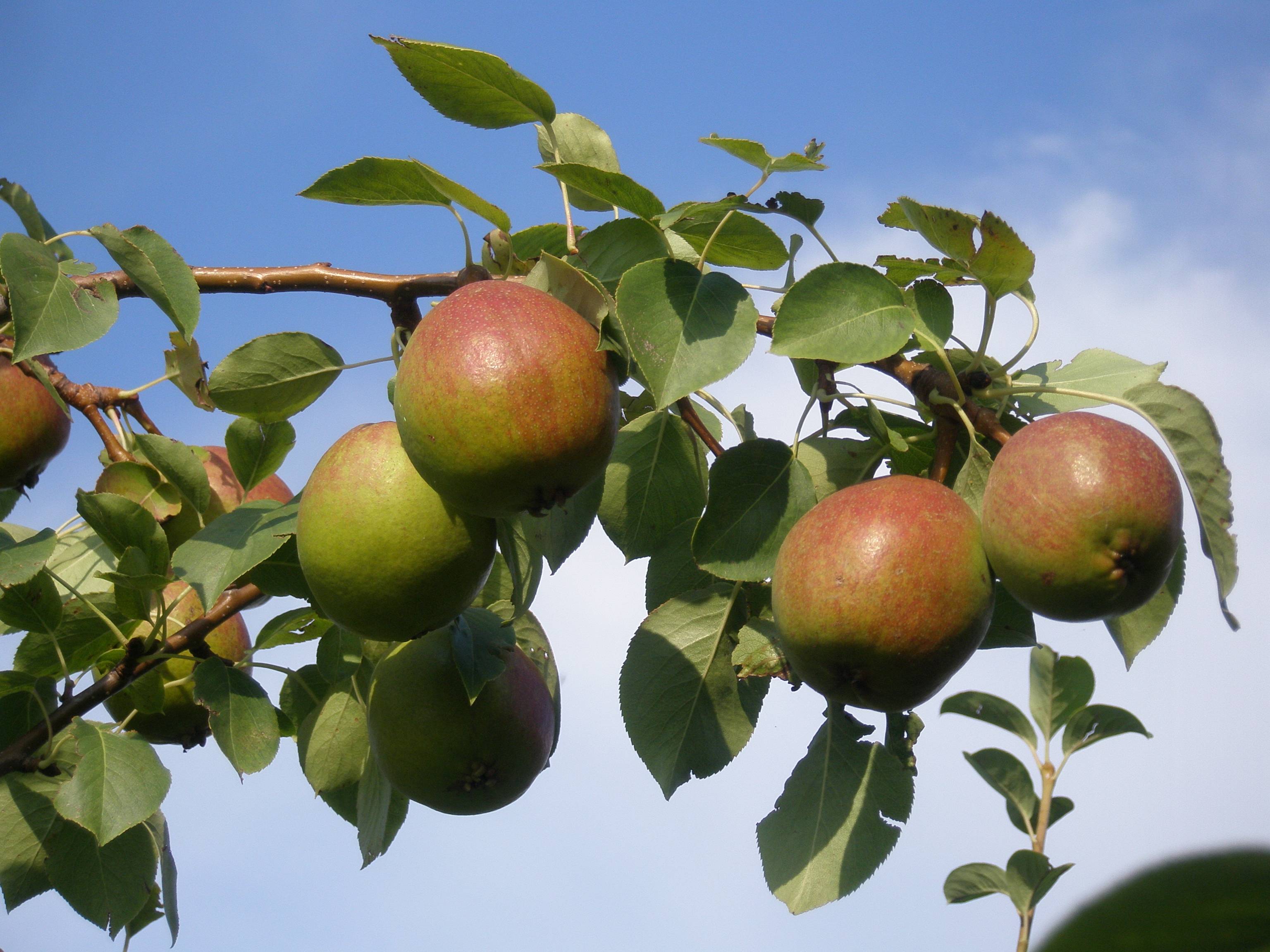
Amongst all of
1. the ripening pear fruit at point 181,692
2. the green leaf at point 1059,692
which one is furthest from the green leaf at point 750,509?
the green leaf at point 1059,692

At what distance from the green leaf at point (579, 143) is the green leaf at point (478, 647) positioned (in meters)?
0.86

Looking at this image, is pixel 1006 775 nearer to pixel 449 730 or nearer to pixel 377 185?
pixel 449 730

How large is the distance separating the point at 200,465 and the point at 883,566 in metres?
1.58

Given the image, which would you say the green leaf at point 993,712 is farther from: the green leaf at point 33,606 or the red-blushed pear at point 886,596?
the green leaf at point 33,606

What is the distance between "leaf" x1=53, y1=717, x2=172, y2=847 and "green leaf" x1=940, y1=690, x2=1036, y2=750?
266cm

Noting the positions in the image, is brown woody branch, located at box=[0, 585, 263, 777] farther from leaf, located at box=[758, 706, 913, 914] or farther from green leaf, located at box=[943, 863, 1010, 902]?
green leaf, located at box=[943, 863, 1010, 902]

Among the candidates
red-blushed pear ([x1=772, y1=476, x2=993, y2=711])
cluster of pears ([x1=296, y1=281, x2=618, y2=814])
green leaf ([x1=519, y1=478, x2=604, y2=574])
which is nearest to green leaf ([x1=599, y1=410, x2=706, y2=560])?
green leaf ([x1=519, y1=478, x2=604, y2=574])

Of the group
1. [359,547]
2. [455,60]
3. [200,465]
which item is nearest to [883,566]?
[359,547]

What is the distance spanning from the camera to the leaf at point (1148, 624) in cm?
166

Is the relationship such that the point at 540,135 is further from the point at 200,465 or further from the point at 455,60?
the point at 200,465

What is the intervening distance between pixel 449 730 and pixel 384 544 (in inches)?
26.0

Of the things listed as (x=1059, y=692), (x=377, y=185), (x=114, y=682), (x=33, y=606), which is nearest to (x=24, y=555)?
(x=33, y=606)

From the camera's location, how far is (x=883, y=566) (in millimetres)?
1379

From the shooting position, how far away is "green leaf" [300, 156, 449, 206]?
1.63 m
